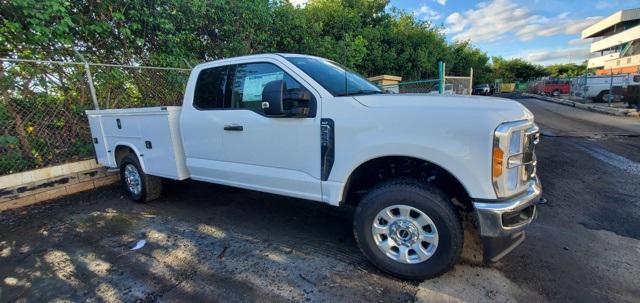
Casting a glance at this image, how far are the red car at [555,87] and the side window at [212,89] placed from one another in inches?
1426

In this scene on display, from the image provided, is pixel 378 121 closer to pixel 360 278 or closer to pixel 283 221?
pixel 360 278

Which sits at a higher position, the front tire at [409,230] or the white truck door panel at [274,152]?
the white truck door panel at [274,152]

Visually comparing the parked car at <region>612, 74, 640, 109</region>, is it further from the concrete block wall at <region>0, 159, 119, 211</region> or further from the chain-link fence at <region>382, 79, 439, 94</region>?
the concrete block wall at <region>0, 159, 119, 211</region>

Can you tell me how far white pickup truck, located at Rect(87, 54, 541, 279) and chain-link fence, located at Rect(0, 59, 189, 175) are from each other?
326 centimetres

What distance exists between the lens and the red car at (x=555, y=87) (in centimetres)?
3165

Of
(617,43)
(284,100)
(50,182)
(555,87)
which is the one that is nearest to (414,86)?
(284,100)

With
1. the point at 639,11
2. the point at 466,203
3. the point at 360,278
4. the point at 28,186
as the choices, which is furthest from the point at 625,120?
the point at 639,11

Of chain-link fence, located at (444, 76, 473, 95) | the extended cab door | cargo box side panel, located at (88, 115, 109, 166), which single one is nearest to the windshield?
the extended cab door

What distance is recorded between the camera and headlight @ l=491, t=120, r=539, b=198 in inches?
94.7

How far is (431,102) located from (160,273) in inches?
112

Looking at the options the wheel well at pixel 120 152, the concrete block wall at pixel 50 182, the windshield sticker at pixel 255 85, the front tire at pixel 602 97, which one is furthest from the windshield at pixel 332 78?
the front tire at pixel 602 97

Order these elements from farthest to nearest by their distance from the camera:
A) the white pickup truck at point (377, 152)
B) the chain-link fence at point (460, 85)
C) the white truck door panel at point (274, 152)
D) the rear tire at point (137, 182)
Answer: the chain-link fence at point (460, 85), the rear tire at point (137, 182), the white truck door panel at point (274, 152), the white pickup truck at point (377, 152)

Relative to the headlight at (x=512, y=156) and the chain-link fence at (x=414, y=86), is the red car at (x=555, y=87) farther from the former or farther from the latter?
the headlight at (x=512, y=156)

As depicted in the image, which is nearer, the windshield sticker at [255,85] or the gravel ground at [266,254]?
the gravel ground at [266,254]
